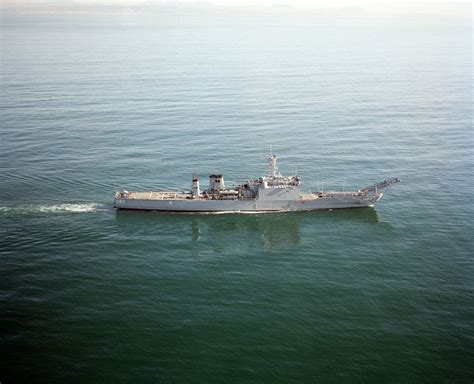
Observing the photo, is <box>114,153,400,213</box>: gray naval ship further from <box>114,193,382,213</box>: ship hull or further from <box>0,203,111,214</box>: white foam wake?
<box>0,203,111,214</box>: white foam wake

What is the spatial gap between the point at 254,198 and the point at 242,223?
574 cm

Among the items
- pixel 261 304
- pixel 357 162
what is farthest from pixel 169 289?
pixel 357 162

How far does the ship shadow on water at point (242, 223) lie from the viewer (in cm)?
7962

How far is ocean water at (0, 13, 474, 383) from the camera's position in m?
51.1

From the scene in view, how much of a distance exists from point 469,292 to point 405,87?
132318 millimetres

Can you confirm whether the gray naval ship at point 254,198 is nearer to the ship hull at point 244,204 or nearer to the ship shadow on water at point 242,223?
the ship hull at point 244,204

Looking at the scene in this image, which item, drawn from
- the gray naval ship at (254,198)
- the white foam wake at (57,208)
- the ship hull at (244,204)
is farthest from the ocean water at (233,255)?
the gray naval ship at (254,198)

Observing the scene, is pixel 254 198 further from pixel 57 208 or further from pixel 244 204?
pixel 57 208

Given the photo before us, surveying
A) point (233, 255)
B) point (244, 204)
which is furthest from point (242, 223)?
point (233, 255)

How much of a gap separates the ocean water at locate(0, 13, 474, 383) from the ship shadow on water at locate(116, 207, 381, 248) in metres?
0.41

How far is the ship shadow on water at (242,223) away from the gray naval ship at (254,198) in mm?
1143

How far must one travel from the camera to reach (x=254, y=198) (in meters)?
88.2

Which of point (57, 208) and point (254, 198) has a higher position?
point (57, 208)

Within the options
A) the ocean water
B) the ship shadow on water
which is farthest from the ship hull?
the ocean water
